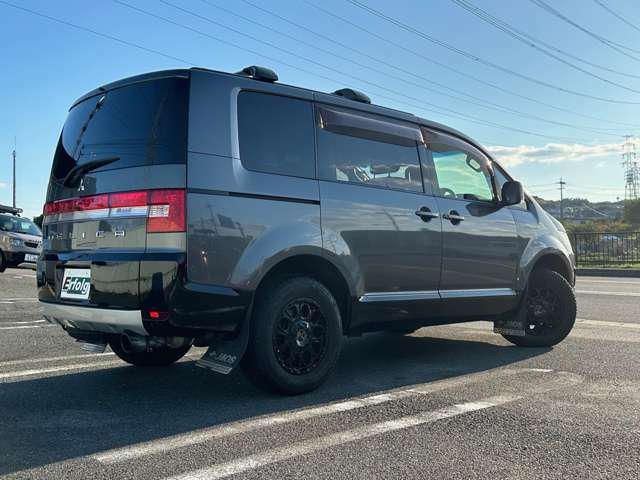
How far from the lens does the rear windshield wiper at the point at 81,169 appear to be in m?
4.04

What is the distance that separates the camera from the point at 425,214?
496cm

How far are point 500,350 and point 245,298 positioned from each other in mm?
3092

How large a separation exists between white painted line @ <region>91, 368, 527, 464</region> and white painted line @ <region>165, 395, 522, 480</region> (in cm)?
37

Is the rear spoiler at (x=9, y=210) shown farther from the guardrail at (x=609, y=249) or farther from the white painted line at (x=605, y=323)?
the guardrail at (x=609, y=249)

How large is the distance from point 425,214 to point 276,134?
143cm

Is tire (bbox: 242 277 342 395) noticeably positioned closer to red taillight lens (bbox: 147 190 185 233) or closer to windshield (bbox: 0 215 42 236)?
red taillight lens (bbox: 147 190 185 233)

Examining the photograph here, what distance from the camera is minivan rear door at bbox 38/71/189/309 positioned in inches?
146

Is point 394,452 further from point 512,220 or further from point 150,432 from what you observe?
point 512,220

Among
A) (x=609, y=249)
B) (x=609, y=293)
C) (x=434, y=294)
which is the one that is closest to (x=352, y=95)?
(x=434, y=294)

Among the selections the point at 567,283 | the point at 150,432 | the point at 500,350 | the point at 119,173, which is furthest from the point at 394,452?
the point at 567,283

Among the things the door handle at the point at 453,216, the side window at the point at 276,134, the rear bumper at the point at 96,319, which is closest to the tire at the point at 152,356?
the rear bumper at the point at 96,319

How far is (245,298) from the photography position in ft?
12.6

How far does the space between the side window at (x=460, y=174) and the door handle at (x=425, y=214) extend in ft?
0.79

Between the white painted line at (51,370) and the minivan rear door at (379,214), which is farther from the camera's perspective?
the white painted line at (51,370)
